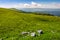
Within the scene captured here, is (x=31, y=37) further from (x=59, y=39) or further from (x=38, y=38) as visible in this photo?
(x=59, y=39)

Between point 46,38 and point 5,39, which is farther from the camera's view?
point 5,39

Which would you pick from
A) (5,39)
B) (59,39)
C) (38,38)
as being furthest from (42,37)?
(5,39)

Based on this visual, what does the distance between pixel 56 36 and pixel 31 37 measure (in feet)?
13.6

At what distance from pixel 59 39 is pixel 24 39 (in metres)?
5.35

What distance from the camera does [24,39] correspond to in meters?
26.8

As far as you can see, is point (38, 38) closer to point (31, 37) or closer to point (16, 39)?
point (31, 37)

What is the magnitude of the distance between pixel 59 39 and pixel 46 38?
2016mm

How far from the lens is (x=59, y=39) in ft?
88.9

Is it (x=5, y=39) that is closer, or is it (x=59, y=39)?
(x=59, y=39)

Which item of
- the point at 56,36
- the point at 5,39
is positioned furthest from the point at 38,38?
the point at 5,39

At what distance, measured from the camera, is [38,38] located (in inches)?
1075

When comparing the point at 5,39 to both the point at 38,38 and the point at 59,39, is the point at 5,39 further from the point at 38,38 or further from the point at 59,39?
the point at 59,39

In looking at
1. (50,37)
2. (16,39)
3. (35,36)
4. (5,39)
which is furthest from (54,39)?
(5,39)

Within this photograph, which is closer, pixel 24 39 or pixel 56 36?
pixel 24 39
